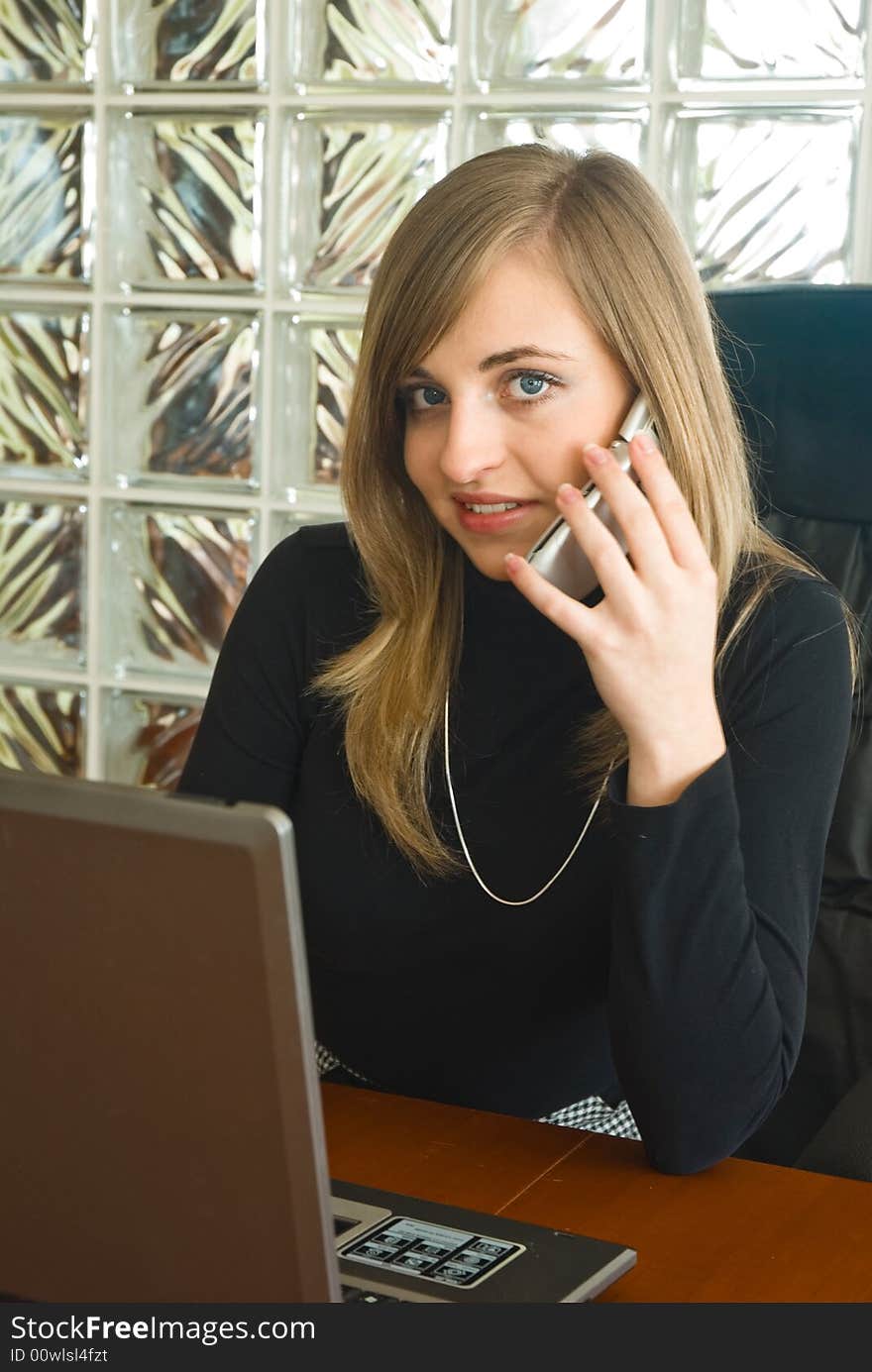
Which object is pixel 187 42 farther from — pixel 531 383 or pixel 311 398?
pixel 531 383

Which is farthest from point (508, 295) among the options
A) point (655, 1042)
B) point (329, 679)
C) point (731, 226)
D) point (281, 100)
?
point (281, 100)

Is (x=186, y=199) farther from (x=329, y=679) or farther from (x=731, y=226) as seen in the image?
(x=329, y=679)

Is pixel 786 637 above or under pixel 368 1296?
above

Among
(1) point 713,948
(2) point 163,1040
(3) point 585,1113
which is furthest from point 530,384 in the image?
(2) point 163,1040

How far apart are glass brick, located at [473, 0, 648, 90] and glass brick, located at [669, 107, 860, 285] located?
131 mm

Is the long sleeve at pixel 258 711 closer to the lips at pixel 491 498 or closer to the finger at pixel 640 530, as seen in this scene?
the lips at pixel 491 498

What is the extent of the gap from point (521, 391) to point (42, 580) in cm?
167

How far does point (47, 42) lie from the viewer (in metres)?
2.51

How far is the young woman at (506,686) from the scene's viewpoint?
3.79ft

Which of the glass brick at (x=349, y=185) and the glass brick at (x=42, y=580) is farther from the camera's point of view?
the glass brick at (x=42, y=580)

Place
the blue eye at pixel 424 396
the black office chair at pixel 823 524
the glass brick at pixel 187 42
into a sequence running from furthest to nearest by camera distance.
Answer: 1. the glass brick at pixel 187 42
2. the black office chair at pixel 823 524
3. the blue eye at pixel 424 396

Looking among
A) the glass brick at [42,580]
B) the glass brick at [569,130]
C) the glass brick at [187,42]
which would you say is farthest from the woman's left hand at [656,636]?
the glass brick at [42,580]

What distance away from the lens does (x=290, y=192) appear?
7.85 ft

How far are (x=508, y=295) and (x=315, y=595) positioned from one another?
1.22 ft
